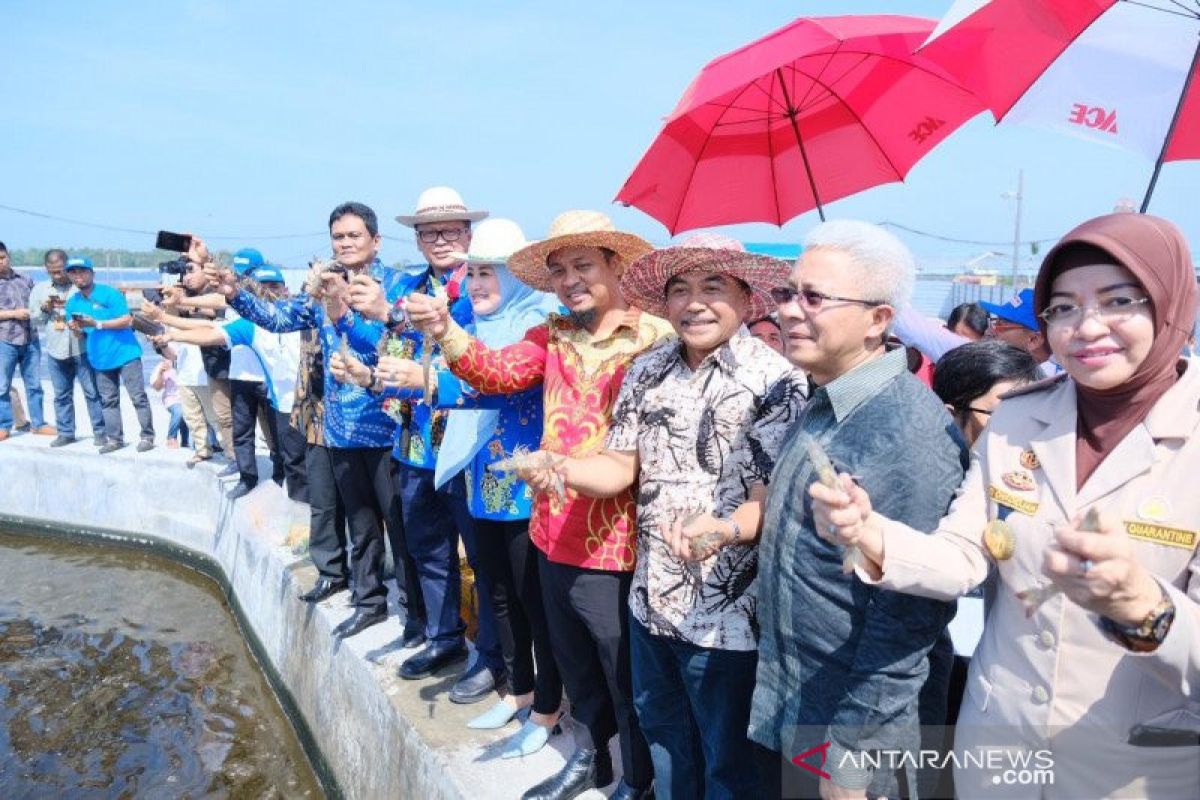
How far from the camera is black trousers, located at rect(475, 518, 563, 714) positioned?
125 inches

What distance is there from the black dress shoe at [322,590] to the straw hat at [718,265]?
3480 mm

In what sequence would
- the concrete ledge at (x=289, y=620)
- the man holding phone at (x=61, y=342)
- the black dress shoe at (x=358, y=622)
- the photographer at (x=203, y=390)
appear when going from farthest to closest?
the man holding phone at (x=61, y=342) < the photographer at (x=203, y=390) < the black dress shoe at (x=358, y=622) < the concrete ledge at (x=289, y=620)

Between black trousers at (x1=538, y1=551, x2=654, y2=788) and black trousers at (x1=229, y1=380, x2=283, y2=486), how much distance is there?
4.64 meters

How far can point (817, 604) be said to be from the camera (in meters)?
1.74

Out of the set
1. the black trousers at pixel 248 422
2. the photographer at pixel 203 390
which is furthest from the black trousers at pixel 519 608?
the photographer at pixel 203 390

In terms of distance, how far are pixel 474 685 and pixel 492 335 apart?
169cm

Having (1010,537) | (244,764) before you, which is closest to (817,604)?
(1010,537)

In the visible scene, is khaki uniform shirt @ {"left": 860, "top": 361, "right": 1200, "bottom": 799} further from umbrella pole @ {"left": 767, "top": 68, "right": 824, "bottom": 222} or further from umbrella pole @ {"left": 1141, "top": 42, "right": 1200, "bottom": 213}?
umbrella pole @ {"left": 767, "top": 68, "right": 824, "bottom": 222}

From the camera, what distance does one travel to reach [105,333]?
8.35 m

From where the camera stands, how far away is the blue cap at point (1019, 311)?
11.6 feet

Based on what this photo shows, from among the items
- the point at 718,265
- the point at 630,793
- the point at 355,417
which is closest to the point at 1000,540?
the point at 718,265

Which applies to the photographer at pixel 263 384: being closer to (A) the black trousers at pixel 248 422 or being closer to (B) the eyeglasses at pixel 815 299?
(A) the black trousers at pixel 248 422

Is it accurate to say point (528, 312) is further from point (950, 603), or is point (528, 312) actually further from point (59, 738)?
point (59, 738)

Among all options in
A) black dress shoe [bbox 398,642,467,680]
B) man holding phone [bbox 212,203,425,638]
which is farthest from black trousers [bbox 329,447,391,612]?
black dress shoe [bbox 398,642,467,680]
